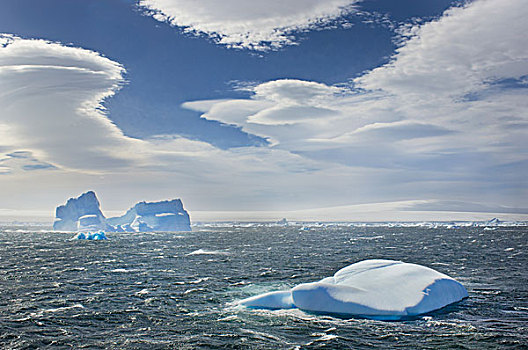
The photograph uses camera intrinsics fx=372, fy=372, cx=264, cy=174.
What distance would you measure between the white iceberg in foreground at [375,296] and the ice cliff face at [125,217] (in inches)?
4861

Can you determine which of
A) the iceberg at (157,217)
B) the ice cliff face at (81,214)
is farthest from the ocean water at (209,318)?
the iceberg at (157,217)

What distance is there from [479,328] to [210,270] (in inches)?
1026

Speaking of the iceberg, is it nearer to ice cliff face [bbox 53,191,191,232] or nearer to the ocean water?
ice cliff face [bbox 53,191,191,232]

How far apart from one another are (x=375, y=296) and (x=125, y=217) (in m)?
156

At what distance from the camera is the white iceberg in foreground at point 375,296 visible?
20.9 meters

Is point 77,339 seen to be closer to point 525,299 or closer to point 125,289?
point 125,289

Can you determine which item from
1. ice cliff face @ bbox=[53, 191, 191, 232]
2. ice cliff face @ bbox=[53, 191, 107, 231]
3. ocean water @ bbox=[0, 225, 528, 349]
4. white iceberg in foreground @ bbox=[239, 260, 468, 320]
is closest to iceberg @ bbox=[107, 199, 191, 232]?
ice cliff face @ bbox=[53, 191, 191, 232]

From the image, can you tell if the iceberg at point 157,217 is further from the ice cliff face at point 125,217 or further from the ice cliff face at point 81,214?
the ice cliff face at point 81,214

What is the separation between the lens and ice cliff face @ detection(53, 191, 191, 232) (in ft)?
438

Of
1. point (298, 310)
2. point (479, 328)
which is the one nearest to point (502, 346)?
point (479, 328)

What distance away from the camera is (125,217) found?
161875 mm

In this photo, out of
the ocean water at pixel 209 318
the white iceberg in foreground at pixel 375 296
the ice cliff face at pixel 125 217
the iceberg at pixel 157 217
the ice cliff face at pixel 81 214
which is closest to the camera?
the ocean water at pixel 209 318

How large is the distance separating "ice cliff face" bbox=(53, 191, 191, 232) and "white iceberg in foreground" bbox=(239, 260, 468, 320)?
123 m

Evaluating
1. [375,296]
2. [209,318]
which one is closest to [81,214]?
[209,318]
